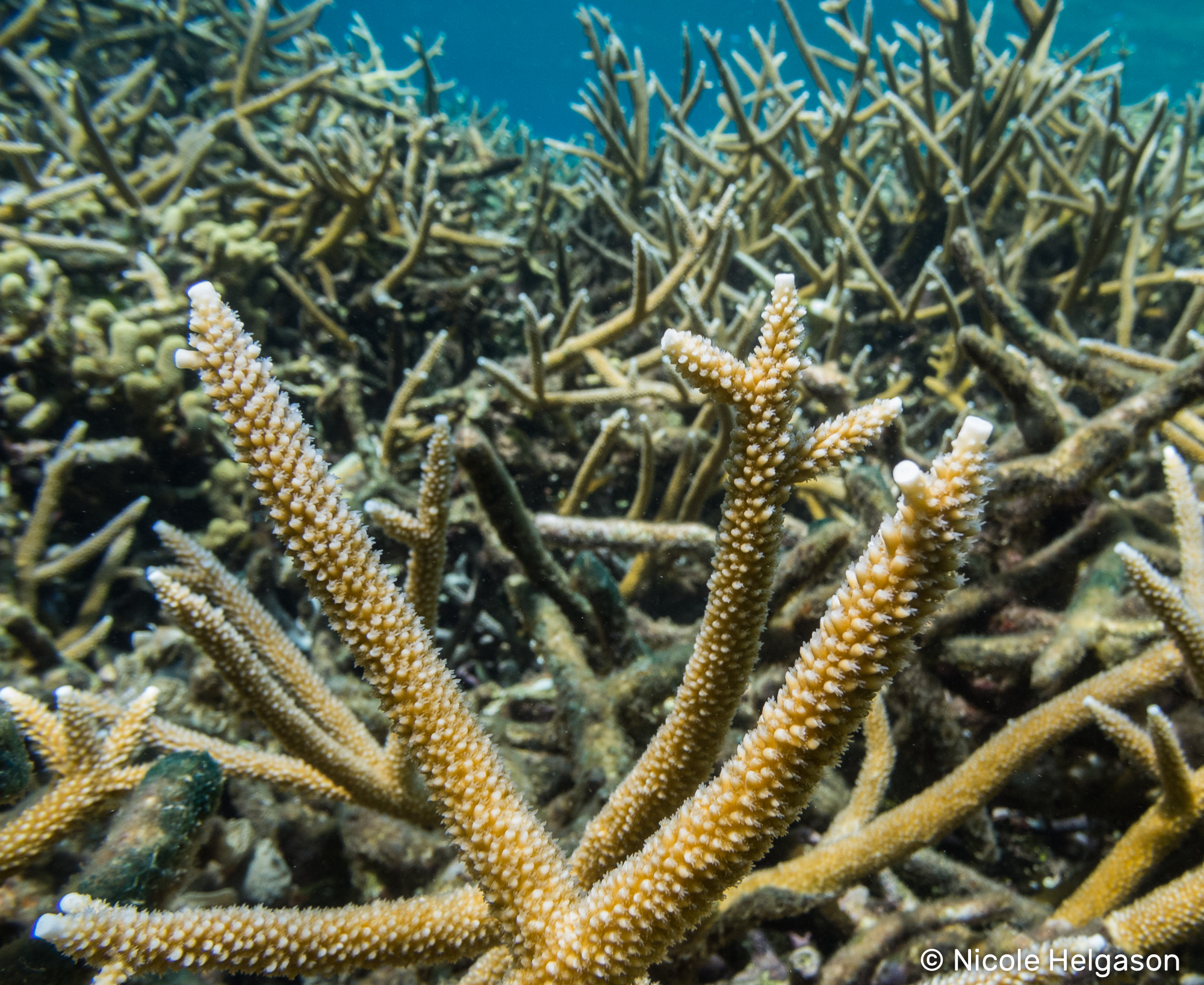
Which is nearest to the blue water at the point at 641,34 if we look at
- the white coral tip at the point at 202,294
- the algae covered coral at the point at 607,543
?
the algae covered coral at the point at 607,543

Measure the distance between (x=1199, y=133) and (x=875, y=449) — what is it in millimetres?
7553

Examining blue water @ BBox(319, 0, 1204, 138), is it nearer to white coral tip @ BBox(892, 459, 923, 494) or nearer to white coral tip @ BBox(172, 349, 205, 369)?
white coral tip @ BBox(172, 349, 205, 369)

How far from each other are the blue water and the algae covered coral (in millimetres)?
26096

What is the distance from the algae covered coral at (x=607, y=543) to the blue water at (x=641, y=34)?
85.6 feet

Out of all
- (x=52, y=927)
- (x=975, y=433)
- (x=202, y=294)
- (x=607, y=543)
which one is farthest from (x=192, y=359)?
(x=607, y=543)

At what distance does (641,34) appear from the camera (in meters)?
59.3

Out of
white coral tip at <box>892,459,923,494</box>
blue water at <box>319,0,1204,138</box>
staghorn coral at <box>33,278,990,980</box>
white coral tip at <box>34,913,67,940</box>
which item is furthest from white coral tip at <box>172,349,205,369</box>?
blue water at <box>319,0,1204,138</box>

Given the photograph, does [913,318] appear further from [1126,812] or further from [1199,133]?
[1199,133]

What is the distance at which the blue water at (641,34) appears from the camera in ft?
118

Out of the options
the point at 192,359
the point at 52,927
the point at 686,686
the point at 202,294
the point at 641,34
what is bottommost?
the point at 52,927

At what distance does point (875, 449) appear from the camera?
110 inches

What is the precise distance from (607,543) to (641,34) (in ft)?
234

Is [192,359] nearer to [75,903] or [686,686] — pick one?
[75,903]

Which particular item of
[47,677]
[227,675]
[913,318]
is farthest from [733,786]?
[913,318]
